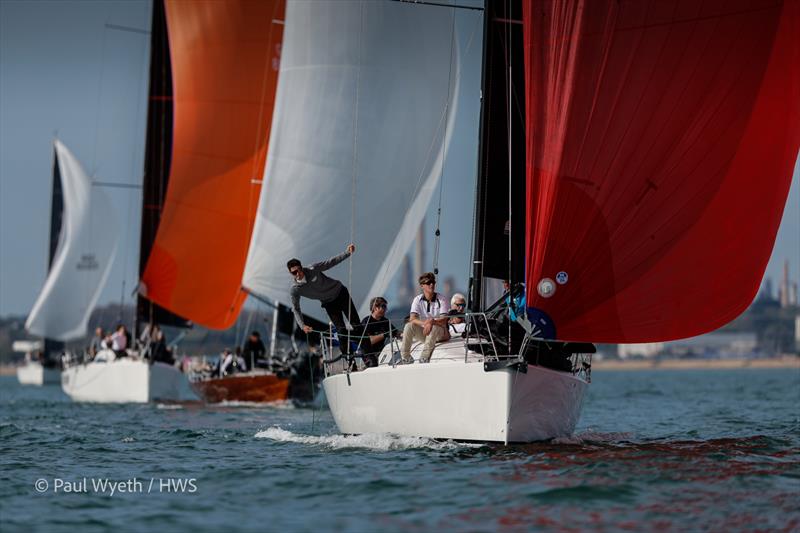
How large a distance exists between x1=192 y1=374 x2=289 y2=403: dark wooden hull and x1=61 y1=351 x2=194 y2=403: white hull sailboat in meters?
3.53

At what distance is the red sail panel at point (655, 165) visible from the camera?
1334cm

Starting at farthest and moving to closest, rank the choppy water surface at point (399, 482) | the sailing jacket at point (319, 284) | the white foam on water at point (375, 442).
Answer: the sailing jacket at point (319, 284), the white foam on water at point (375, 442), the choppy water surface at point (399, 482)

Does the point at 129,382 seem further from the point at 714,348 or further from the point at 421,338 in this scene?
the point at 714,348

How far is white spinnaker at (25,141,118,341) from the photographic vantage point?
50.1 metres

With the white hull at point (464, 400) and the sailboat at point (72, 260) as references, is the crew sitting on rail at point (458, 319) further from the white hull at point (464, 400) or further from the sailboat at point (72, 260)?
the sailboat at point (72, 260)

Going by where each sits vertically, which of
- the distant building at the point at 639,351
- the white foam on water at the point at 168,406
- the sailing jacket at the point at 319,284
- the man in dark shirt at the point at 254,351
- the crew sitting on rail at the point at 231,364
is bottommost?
the distant building at the point at 639,351

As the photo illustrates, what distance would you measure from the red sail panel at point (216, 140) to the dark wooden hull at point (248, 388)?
1.94 m

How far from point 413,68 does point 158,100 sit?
12365mm

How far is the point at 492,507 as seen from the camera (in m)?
10.3

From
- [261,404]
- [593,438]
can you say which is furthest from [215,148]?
[593,438]

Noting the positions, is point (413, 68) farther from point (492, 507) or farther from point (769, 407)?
point (492, 507)

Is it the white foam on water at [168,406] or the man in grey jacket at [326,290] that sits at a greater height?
the man in grey jacket at [326,290]

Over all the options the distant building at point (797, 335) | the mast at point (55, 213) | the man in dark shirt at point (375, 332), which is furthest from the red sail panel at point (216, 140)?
the distant building at point (797, 335)

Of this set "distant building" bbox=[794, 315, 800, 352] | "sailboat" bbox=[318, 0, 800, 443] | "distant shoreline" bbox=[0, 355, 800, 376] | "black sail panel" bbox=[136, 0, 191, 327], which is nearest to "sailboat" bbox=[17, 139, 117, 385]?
"black sail panel" bbox=[136, 0, 191, 327]
